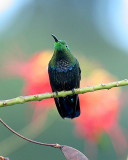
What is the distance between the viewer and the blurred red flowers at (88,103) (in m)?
1.94

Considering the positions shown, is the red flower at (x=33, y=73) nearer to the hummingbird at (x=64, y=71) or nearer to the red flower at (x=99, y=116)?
the hummingbird at (x=64, y=71)

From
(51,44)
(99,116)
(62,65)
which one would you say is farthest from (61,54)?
(51,44)

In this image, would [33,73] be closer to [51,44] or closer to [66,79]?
[66,79]

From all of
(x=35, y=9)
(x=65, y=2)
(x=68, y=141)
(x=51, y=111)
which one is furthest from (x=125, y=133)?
(x=65, y=2)

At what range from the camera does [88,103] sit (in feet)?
6.47

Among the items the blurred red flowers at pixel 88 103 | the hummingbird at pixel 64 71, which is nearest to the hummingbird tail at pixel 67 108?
the hummingbird at pixel 64 71

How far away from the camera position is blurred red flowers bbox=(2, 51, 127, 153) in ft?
6.35

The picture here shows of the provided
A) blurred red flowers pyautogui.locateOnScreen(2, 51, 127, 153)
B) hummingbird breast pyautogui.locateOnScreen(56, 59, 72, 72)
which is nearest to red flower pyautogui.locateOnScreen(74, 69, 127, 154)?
blurred red flowers pyautogui.locateOnScreen(2, 51, 127, 153)

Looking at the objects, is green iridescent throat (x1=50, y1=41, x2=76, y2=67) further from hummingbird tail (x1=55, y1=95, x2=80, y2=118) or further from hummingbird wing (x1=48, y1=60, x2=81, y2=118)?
hummingbird tail (x1=55, y1=95, x2=80, y2=118)

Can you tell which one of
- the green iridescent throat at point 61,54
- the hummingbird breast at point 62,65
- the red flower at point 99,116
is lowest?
the red flower at point 99,116

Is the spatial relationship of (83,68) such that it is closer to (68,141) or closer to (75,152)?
(75,152)

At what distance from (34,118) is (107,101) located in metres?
0.40

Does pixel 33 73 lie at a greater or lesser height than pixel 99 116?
greater

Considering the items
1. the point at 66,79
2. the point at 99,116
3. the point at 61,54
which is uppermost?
the point at 61,54
